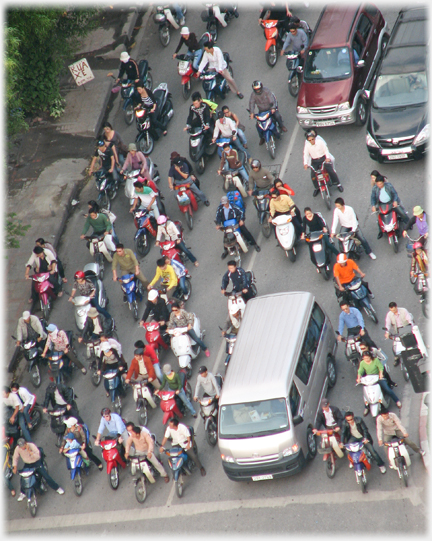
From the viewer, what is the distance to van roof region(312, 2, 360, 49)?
67.1 feet

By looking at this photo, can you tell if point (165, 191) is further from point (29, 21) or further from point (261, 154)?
point (29, 21)

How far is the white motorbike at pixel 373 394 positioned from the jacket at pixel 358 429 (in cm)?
74

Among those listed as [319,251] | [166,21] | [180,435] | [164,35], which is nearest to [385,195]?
[319,251]

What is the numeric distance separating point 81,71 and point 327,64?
6.98 meters

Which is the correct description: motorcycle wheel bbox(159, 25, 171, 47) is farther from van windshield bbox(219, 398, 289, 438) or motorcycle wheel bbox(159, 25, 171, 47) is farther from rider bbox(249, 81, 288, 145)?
van windshield bbox(219, 398, 289, 438)

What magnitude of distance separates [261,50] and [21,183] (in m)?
8.04

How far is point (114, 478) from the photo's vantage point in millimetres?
15609

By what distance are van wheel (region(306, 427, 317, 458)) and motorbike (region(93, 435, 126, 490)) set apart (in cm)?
366

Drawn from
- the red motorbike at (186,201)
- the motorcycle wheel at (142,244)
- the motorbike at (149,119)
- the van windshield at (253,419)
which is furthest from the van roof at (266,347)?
the motorbike at (149,119)

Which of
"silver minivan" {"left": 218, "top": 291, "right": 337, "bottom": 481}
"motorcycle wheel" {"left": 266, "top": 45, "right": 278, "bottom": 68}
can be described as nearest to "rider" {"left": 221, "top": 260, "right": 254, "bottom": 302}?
"silver minivan" {"left": 218, "top": 291, "right": 337, "bottom": 481}

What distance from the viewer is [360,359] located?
591 inches

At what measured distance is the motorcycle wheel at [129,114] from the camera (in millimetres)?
23531

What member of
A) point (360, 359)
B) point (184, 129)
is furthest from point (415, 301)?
point (184, 129)

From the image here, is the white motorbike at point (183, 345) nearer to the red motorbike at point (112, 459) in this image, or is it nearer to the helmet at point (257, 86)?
the red motorbike at point (112, 459)
